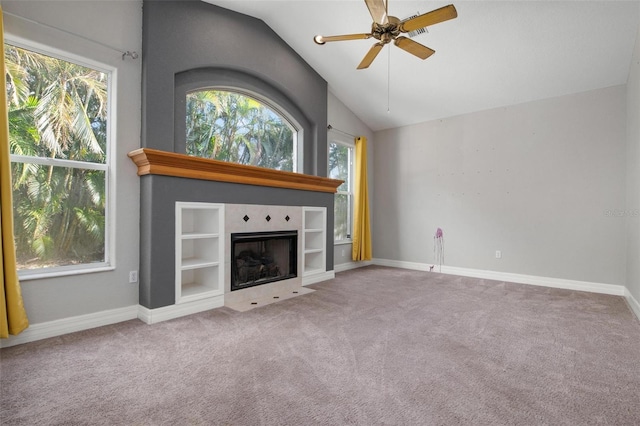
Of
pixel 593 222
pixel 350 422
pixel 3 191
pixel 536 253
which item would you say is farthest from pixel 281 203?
pixel 593 222

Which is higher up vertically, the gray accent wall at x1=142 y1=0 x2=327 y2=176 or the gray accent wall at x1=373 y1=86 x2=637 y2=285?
the gray accent wall at x1=142 y1=0 x2=327 y2=176

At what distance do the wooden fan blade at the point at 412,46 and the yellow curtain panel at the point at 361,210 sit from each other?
3.04 metres

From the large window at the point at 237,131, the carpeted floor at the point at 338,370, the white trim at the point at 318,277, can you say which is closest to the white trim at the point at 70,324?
the carpeted floor at the point at 338,370

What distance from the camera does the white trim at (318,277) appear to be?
4820mm

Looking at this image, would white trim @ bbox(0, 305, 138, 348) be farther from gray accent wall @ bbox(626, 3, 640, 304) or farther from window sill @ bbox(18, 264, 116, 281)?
gray accent wall @ bbox(626, 3, 640, 304)

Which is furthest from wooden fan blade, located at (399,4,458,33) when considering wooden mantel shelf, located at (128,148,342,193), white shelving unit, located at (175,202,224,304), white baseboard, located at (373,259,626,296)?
white baseboard, located at (373,259,626,296)

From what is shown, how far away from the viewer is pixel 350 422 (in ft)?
5.38

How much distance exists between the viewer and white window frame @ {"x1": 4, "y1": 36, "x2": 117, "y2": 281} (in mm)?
2699

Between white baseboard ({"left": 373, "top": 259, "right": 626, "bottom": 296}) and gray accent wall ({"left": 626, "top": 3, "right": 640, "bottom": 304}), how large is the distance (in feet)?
1.36

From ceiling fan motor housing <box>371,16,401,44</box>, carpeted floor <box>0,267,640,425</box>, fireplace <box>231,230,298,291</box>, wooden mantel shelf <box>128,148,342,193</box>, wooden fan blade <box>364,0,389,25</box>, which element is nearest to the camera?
carpeted floor <box>0,267,640,425</box>

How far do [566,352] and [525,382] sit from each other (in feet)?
2.51

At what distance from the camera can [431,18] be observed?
2.68 m

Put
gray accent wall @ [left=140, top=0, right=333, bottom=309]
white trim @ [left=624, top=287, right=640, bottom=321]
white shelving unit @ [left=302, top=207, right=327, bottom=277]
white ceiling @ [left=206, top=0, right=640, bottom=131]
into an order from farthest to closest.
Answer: white shelving unit @ [left=302, top=207, right=327, bottom=277]
white ceiling @ [left=206, top=0, right=640, bottom=131]
white trim @ [left=624, top=287, right=640, bottom=321]
gray accent wall @ [left=140, top=0, right=333, bottom=309]

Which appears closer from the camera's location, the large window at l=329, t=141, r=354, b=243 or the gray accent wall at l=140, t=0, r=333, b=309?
the gray accent wall at l=140, t=0, r=333, b=309
